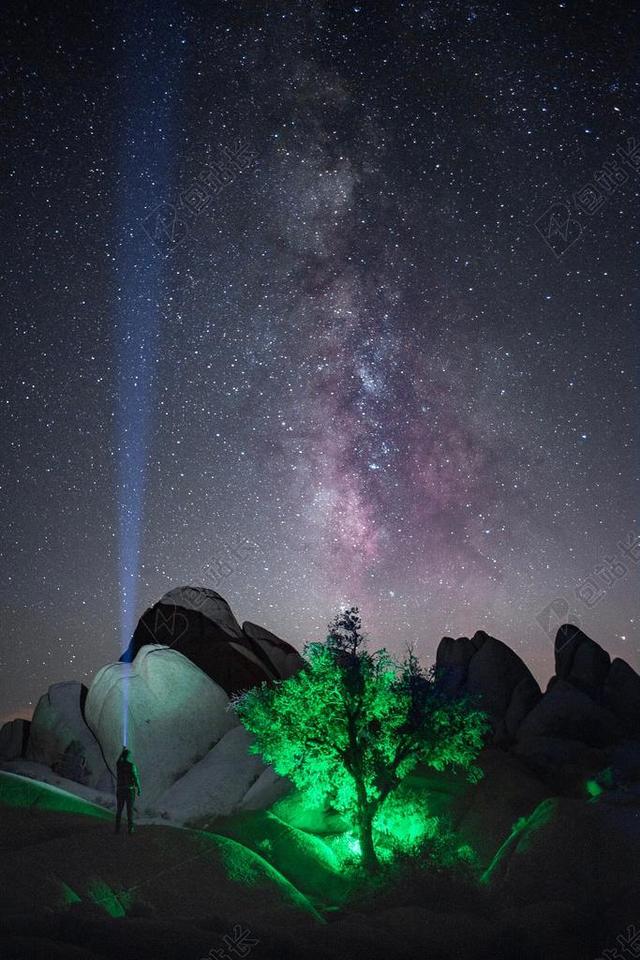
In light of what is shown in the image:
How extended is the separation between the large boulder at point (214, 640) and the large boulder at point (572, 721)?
17525mm

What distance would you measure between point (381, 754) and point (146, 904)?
1165 cm

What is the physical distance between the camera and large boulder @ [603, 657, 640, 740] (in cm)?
4712

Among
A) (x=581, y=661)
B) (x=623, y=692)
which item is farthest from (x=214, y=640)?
(x=623, y=692)

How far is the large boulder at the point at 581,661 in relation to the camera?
50812 millimetres

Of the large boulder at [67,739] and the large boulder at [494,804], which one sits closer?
the large boulder at [494,804]

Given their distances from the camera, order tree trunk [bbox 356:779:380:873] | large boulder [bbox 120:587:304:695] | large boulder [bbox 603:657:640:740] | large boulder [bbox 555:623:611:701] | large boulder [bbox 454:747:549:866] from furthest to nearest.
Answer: large boulder [bbox 555:623:611:701] < large boulder [bbox 120:587:304:695] < large boulder [bbox 603:657:640:740] < large boulder [bbox 454:747:549:866] < tree trunk [bbox 356:779:380:873]

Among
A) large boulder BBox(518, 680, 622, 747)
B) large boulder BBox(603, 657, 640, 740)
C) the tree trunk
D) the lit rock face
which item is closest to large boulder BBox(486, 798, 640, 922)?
the tree trunk

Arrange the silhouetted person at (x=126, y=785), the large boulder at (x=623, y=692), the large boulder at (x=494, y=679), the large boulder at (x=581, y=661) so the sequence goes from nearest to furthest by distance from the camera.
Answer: the silhouetted person at (x=126, y=785)
the large boulder at (x=623, y=692)
the large boulder at (x=494, y=679)
the large boulder at (x=581, y=661)

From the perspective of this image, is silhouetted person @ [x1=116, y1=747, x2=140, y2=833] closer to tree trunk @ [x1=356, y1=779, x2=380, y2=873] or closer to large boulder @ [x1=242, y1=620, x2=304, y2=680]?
tree trunk @ [x1=356, y1=779, x2=380, y2=873]

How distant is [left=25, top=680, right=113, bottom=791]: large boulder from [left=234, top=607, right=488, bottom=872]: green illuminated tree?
16.1 metres

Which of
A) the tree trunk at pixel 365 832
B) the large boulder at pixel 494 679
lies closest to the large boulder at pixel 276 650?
the large boulder at pixel 494 679

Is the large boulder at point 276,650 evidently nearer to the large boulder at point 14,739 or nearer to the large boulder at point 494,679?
the large boulder at point 494,679

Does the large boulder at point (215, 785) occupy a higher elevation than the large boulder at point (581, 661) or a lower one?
higher

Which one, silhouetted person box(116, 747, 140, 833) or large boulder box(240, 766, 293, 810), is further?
large boulder box(240, 766, 293, 810)
